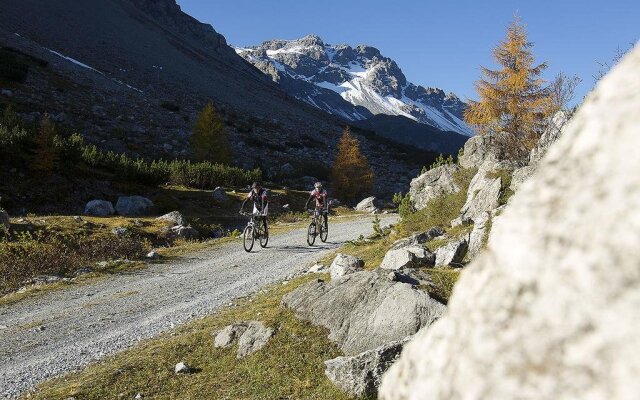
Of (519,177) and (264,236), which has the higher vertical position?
(519,177)

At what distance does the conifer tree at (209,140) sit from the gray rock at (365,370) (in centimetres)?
4215

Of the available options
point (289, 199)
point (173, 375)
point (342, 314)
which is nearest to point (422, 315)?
point (342, 314)

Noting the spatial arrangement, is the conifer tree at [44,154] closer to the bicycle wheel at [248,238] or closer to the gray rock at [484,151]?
the bicycle wheel at [248,238]

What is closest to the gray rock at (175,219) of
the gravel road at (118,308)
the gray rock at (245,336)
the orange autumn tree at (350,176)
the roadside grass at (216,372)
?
the gravel road at (118,308)

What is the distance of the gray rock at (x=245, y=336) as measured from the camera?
743 cm

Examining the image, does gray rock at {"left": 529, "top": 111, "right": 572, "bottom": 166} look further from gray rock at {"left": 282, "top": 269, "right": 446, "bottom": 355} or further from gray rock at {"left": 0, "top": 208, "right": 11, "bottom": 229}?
gray rock at {"left": 0, "top": 208, "right": 11, "bottom": 229}

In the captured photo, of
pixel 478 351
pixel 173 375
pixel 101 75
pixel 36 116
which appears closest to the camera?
pixel 478 351

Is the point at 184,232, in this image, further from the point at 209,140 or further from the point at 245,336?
the point at 209,140

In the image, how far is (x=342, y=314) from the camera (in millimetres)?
7430

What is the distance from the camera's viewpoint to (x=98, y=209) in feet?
80.2

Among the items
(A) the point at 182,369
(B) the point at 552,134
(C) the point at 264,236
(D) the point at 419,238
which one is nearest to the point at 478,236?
(D) the point at 419,238

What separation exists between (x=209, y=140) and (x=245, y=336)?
4104cm

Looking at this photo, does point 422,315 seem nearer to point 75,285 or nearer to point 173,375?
point 173,375

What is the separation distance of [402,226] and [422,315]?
35.7 feet
